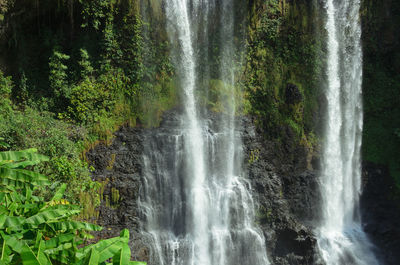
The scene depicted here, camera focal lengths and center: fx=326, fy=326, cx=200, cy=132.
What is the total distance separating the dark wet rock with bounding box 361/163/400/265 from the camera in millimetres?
13344

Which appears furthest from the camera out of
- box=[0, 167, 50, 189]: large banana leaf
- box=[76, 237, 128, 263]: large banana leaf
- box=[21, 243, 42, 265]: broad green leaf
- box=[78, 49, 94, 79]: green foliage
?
box=[78, 49, 94, 79]: green foliage

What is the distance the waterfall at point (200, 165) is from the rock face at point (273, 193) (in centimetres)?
37

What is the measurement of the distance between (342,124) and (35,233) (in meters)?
14.6

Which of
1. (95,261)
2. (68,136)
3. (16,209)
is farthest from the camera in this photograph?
(68,136)

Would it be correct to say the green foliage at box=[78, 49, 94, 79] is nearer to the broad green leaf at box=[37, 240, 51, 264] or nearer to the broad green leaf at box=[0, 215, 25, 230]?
the broad green leaf at box=[0, 215, 25, 230]

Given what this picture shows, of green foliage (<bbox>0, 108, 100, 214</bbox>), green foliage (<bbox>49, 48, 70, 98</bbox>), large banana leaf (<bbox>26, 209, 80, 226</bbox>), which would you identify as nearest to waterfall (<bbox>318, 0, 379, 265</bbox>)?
green foliage (<bbox>0, 108, 100, 214</bbox>)

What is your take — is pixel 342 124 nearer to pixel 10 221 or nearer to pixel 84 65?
pixel 84 65

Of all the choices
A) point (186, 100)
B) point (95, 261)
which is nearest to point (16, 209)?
point (95, 261)

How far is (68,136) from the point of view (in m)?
10.6

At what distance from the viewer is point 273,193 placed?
Answer: 13.3 m

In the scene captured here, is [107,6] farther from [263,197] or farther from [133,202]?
[263,197]

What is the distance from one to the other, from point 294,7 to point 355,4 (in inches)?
131

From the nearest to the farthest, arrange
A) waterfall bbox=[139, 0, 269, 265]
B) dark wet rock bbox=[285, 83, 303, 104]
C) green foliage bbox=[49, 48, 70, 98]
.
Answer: green foliage bbox=[49, 48, 70, 98], waterfall bbox=[139, 0, 269, 265], dark wet rock bbox=[285, 83, 303, 104]

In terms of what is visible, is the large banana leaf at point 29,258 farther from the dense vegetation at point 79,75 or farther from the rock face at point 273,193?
the rock face at point 273,193
